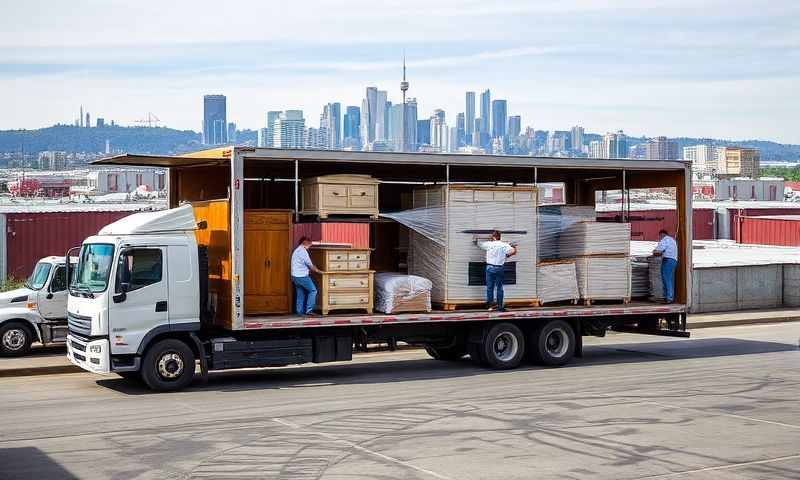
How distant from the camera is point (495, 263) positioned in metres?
19.0

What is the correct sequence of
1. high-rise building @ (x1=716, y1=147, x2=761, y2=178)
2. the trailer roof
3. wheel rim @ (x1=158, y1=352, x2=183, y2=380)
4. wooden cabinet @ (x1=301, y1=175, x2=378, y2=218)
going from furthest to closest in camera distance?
1. high-rise building @ (x1=716, y1=147, x2=761, y2=178)
2. wooden cabinet @ (x1=301, y1=175, x2=378, y2=218)
3. the trailer roof
4. wheel rim @ (x1=158, y1=352, x2=183, y2=380)

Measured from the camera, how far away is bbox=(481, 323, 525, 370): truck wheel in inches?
755

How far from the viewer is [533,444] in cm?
1249

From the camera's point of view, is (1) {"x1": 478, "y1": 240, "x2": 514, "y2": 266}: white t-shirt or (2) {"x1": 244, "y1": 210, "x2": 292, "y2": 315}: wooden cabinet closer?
(2) {"x1": 244, "y1": 210, "x2": 292, "y2": 315}: wooden cabinet

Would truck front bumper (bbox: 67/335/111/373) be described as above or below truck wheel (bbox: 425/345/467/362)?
above

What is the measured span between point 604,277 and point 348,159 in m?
5.79

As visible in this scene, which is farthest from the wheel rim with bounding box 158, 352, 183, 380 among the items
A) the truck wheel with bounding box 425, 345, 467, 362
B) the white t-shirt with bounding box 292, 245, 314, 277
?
the truck wheel with bounding box 425, 345, 467, 362

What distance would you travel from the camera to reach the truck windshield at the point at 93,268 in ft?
54.5

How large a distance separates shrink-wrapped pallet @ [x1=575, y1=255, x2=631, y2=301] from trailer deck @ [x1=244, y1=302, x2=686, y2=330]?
234 millimetres

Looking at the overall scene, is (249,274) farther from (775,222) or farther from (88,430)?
(775,222)

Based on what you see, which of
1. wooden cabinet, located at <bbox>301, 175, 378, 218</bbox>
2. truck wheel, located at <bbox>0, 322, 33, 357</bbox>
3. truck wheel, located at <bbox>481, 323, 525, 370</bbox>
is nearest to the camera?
wooden cabinet, located at <bbox>301, 175, 378, 218</bbox>

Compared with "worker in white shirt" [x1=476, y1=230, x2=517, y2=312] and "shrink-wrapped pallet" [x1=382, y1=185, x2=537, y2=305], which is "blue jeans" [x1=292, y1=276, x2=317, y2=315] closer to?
"shrink-wrapped pallet" [x1=382, y1=185, x2=537, y2=305]

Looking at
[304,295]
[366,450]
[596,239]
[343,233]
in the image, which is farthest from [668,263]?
[343,233]

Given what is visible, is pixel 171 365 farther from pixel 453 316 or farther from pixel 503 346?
pixel 503 346
